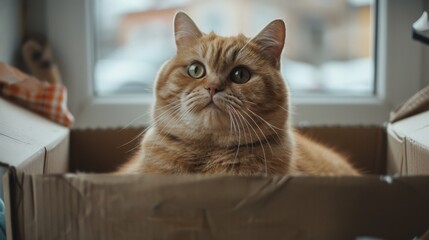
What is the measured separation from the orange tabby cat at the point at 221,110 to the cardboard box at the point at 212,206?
0.25 meters

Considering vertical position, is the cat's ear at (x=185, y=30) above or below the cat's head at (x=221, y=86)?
above

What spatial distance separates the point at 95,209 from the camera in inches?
30.4

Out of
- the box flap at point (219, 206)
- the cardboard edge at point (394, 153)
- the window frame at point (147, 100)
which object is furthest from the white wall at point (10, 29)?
the cardboard edge at point (394, 153)

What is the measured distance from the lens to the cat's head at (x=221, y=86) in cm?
104

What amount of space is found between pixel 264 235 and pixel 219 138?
12.9 inches

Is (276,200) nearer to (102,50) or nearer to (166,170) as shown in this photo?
(166,170)

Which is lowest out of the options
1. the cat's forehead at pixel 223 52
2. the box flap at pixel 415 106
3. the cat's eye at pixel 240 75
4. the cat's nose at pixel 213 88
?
the box flap at pixel 415 106

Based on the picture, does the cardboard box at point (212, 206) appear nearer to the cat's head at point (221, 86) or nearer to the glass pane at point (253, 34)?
the cat's head at point (221, 86)

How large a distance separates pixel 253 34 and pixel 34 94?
A: 2.56 ft

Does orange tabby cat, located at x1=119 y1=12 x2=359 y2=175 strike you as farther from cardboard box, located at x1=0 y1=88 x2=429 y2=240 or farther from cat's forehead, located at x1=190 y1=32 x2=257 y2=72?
cardboard box, located at x1=0 y1=88 x2=429 y2=240

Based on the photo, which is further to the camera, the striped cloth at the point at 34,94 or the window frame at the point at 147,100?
the window frame at the point at 147,100

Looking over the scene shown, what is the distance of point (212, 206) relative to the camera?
76 cm

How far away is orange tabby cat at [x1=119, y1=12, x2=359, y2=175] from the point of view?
104 cm

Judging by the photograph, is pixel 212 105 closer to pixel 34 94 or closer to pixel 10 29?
pixel 34 94
